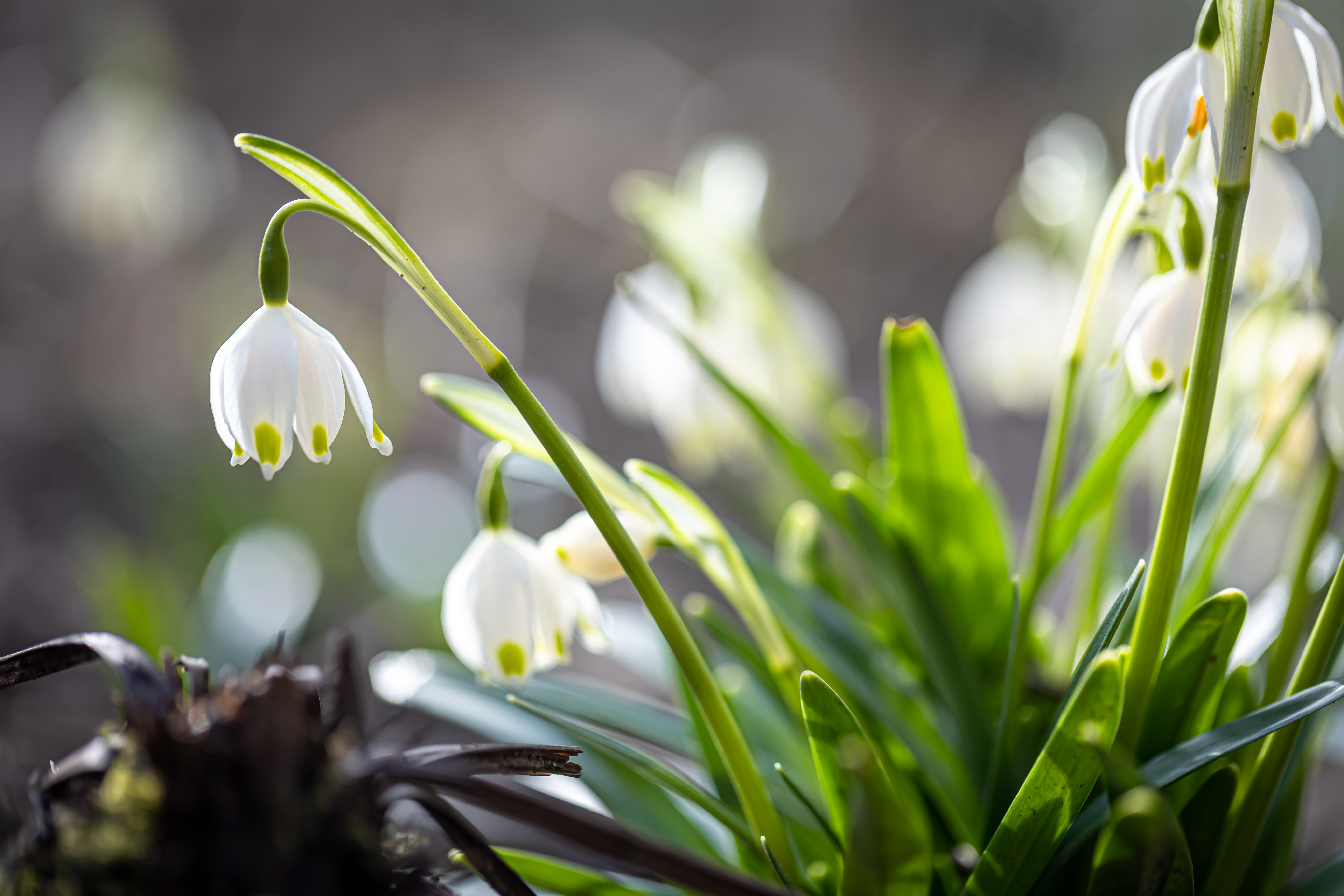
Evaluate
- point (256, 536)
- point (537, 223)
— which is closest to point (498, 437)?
point (256, 536)

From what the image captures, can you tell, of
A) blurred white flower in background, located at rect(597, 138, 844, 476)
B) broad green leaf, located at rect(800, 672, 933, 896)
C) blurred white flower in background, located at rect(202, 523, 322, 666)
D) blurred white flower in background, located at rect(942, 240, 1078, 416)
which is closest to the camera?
broad green leaf, located at rect(800, 672, 933, 896)

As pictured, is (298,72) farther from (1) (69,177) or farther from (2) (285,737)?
(2) (285,737)

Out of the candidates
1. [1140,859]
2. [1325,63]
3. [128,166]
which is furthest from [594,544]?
[128,166]

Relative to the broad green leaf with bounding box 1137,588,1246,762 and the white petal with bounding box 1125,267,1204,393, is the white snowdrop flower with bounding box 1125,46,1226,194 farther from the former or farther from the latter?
the broad green leaf with bounding box 1137,588,1246,762

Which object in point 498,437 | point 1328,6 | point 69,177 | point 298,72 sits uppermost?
point 298,72

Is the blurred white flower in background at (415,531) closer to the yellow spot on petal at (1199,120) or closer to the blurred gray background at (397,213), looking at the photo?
the blurred gray background at (397,213)

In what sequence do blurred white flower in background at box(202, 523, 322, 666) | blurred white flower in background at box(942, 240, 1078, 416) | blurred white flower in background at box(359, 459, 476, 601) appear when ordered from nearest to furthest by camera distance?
1. blurred white flower in background at box(942, 240, 1078, 416)
2. blurred white flower in background at box(202, 523, 322, 666)
3. blurred white flower in background at box(359, 459, 476, 601)

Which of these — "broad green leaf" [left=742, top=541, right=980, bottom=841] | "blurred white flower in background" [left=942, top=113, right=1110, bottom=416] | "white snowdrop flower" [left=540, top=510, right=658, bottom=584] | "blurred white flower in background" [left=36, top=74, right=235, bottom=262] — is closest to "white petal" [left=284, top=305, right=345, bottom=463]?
"white snowdrop flower" [left=540, top=510, right=658, bottom=584]
